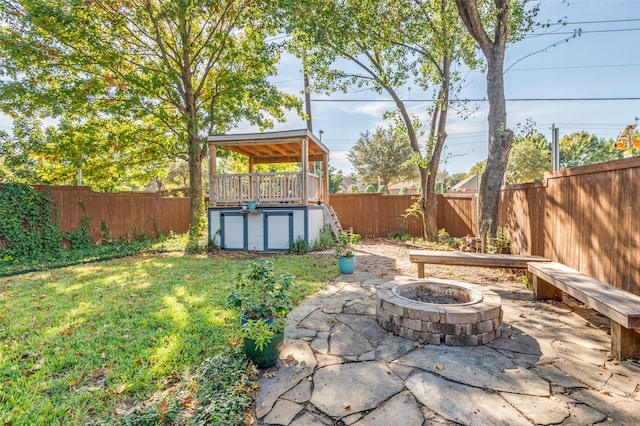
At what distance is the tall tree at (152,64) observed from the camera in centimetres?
739

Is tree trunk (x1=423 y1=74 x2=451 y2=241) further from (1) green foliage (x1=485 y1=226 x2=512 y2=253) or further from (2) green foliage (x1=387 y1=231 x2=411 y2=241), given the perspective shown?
(1) green foliage (x1=485 y1=226 x2=512 y2=253)

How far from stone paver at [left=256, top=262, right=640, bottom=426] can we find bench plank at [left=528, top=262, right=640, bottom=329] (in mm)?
409

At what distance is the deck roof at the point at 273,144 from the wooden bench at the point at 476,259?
15.0 feet

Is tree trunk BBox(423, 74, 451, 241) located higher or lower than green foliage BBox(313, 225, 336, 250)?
higher

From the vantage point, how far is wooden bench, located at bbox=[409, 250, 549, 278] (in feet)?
14.3

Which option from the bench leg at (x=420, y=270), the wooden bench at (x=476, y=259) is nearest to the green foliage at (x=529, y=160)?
the wooden bench at (x=476, y=259)

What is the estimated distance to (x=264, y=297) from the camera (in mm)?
2695

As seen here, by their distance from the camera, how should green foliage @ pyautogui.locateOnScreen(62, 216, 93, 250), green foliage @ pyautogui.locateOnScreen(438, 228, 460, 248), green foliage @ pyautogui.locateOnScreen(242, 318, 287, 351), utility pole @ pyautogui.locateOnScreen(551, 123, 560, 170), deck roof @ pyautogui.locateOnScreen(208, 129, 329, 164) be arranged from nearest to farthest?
green foliage @ pyautogui.locateOnScreen(242, 318, 287, 351)
deck roof @ pyautogui.locateOnScreen(208, 129, 329, 164)
green foliage @ pyautogui.locateOnScreen(62, 216, 93, 250)
green foliage @ pyautogui.locateOnScreen(438, 228, 460, 248)
utility pole @ pyautogui.locateOnScreen(551, 123, 560, 170)

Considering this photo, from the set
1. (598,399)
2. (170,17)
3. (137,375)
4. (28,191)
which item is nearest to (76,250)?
(28,191)

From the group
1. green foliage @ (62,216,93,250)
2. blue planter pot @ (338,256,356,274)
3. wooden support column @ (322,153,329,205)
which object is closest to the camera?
blue planter pot @ (338,256,356,274)

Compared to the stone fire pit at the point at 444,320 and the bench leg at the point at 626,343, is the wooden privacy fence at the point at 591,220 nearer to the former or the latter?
the bench leg at the point at 626,343

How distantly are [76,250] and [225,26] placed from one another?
27.3 ft

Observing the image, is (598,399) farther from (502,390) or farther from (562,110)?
(562,110)

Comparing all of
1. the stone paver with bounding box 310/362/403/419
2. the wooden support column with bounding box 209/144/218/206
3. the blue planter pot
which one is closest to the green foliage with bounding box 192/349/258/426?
the stone paver with bounding box 310/362/403/419
